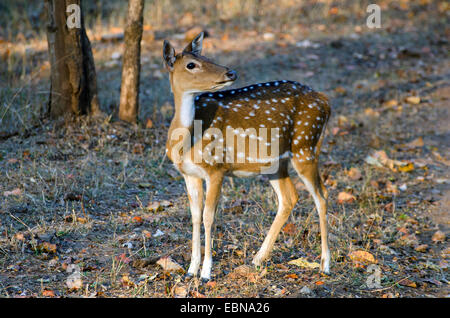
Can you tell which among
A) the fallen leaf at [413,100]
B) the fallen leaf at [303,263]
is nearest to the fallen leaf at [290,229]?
the fallen leaf at [303,263]

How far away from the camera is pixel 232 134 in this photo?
17.6 ft

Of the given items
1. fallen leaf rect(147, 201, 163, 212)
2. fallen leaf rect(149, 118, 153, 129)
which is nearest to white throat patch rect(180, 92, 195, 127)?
fallen leaf rect(147, 201, 163, 212)

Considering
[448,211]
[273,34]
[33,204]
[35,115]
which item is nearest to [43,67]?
[35,115]

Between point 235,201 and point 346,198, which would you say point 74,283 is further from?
point 346,198

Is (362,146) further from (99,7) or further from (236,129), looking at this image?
(99,7)

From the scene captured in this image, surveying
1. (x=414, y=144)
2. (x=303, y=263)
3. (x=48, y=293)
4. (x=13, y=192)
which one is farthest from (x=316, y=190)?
(x=414, y=144)

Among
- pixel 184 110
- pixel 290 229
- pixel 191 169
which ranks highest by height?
pixel 184 110

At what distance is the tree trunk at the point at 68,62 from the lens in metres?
7.71

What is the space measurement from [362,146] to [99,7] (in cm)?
786

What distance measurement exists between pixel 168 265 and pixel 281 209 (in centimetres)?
137

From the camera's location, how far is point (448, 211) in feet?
23.0

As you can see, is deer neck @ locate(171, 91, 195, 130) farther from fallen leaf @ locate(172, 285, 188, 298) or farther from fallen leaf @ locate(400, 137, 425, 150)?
fallen leaf @ locate(400, 137, 425, 150)

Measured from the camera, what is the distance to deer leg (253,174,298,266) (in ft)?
18.6

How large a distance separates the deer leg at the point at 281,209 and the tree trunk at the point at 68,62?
11.5 feet
